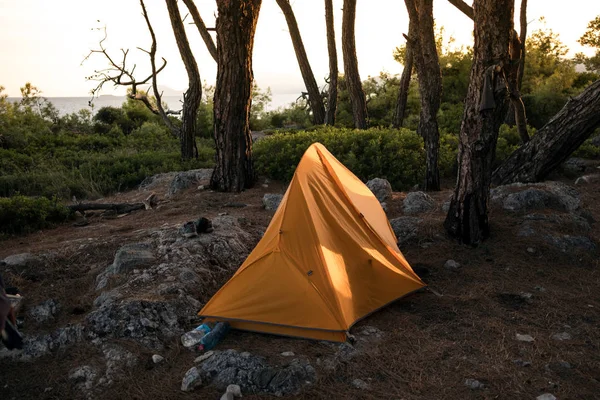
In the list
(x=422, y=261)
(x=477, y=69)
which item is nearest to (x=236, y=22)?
(x=477, y=69)

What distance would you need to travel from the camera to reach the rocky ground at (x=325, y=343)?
4.63 m

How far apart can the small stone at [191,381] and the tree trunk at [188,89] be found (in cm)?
1026

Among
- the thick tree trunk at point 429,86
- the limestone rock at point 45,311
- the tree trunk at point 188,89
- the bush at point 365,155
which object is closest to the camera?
the limestone rock at point 45,311

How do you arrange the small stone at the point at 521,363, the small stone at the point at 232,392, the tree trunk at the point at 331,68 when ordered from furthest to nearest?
1. the tree trunk at the point at 331,68
2. the small stone at the point at 521,363
3. the small stone at the point at 232,392

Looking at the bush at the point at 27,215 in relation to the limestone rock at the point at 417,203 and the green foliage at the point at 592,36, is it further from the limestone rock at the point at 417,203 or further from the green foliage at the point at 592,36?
the green foliage at the point at 592,36

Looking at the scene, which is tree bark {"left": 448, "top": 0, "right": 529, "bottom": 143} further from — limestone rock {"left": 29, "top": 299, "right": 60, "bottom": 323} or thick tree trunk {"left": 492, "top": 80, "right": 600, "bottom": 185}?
limestone rock {"left": 29, "top": 299, "right": 60, "bottom": 323}

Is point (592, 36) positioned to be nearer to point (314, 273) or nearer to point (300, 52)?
point (300, 52)

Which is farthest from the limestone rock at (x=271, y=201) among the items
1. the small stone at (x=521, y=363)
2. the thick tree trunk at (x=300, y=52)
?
the thick tree trunk at (x=300, y=52)

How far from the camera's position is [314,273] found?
562cm

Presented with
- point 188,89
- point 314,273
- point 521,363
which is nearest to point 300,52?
point 188,89

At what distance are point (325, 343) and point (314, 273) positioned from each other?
0.69m

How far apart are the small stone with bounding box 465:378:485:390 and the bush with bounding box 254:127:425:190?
7.08 m

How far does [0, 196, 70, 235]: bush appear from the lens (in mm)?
9141

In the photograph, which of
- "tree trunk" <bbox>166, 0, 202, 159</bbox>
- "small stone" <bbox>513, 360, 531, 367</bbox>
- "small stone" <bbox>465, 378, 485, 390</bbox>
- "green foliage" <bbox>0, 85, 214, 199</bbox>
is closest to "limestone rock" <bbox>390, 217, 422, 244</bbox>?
"small stone" <bbox>513, 360, 531, 367</bbox>
